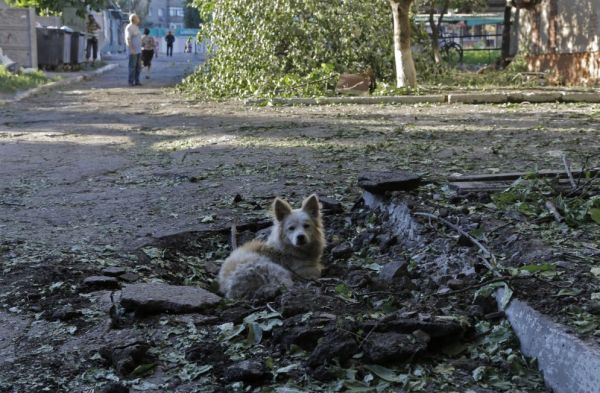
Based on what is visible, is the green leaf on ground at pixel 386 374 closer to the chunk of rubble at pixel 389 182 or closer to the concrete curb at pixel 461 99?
the chunk of rubble at pixel 389 182

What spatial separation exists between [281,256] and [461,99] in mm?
11708

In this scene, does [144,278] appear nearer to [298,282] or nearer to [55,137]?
[298,282]

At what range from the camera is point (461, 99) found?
17.0 metres

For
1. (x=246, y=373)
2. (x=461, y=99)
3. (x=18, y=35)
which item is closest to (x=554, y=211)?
(x=246, y=373)

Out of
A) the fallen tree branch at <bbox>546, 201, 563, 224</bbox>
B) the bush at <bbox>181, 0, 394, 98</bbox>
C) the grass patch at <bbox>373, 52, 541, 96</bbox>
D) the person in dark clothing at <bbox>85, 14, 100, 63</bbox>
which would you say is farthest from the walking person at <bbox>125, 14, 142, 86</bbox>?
the fallen tree branch at <bbox>546, 201, 563, 224</bbox>

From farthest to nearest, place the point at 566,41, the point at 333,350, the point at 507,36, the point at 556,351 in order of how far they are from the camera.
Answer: the point at 507,36, the point at 566,41, the point at 333,350, the point at 556,351

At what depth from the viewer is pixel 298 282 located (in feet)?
18.6

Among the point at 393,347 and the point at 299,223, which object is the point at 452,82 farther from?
the point at 393,347

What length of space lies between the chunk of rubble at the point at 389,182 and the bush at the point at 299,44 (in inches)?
446

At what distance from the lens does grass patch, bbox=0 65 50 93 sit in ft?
74.0

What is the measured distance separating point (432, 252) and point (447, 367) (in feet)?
6.06

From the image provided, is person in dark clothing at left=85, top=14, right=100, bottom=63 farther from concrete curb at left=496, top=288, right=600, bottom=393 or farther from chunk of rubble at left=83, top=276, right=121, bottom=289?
concrete curb at left=496, top=288, right=600, bottom=393

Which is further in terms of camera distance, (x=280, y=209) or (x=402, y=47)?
(x=402, y=47)

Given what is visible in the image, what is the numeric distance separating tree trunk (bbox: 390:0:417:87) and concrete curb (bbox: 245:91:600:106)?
1471 millimetres
